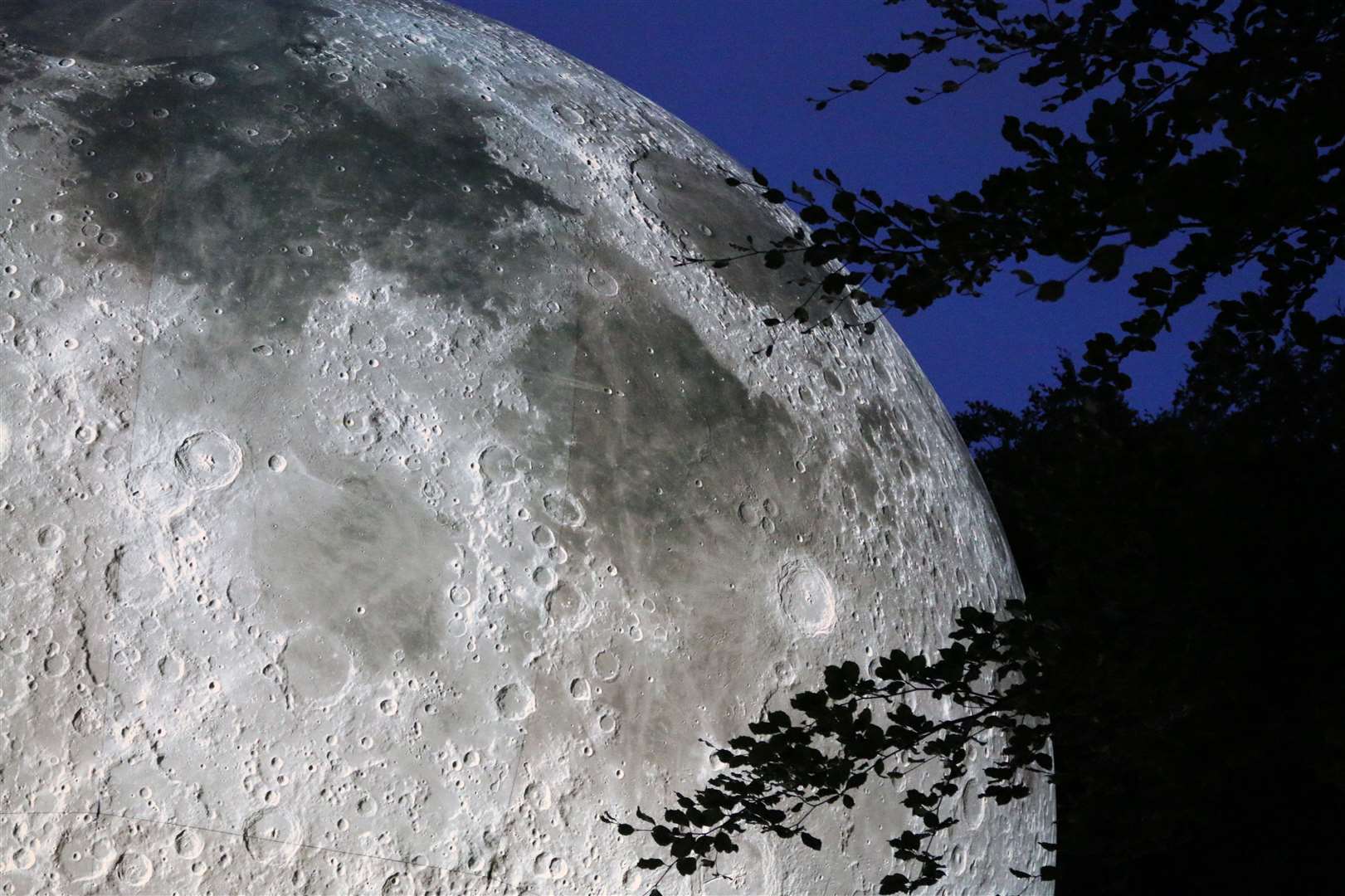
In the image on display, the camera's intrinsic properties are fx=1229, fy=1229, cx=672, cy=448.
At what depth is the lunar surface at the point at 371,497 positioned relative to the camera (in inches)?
123

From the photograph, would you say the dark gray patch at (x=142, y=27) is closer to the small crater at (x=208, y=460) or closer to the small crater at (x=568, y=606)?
the small crater at (x=208, y=460)

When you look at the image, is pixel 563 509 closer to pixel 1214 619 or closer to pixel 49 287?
pixel 49 287

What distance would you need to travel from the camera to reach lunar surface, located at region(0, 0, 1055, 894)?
3.13 meters

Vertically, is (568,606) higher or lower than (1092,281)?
lower

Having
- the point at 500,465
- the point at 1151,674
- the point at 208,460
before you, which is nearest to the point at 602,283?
the point at 500,465

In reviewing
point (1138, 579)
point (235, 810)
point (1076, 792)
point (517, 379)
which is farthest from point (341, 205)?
point (1076, 792)

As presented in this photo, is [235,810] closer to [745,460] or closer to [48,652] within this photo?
[48,652]

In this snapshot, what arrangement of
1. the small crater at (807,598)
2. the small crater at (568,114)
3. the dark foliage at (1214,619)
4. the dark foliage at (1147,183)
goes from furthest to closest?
the dark foliage at (1214,619) < the small crater at (568,114) < the small crater at (807,598) < the dark foliage at (1147,183)

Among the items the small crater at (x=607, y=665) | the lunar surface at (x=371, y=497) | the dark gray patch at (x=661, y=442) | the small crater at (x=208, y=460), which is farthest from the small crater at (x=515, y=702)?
the small crater at (x=208, y=460)

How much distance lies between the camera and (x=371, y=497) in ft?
11.2

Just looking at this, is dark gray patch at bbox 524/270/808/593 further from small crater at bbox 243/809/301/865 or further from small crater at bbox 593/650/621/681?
small crater at bbox 243/809/301/865

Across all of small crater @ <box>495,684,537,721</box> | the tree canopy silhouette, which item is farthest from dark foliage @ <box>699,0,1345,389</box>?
small crater @ <box>495,684,537,721</box>

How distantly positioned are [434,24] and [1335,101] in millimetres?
3719

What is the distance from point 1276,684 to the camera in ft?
24.5
